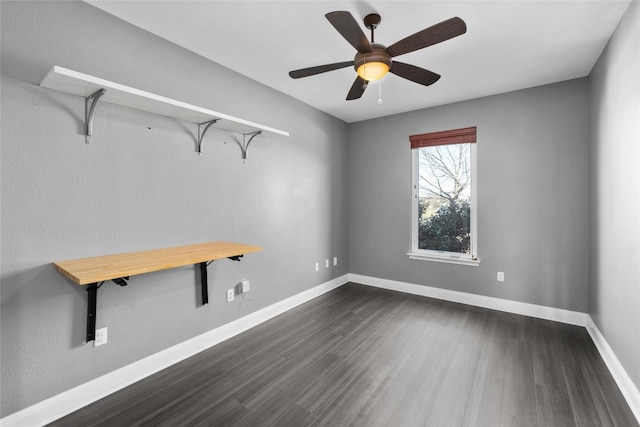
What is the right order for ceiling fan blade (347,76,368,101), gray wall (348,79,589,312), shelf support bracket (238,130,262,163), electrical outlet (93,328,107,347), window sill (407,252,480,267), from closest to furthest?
electrical outlet (93,328,107,347), ceiling fan blade (347,76,368,101), shelf support bracket (238,130,262,163), gray wall (348,79,589,312), window sill (407,252,480,267)

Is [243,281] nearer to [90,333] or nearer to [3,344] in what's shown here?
[90,333]

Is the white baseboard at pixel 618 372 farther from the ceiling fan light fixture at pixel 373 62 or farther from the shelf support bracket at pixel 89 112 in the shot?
the shelf support bracket at pixel 89 112

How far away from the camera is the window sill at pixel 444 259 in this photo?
12.2 feet

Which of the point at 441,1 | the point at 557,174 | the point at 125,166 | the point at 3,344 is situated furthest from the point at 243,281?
the point at 557,174

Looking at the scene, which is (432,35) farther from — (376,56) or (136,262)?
(136,262)

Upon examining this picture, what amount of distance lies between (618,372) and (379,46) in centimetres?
288

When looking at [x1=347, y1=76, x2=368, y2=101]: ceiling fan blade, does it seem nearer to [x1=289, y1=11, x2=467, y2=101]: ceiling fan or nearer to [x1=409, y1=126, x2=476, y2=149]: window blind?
[x1=289, y1=11, x2=467, y2=101]: ceiling fan

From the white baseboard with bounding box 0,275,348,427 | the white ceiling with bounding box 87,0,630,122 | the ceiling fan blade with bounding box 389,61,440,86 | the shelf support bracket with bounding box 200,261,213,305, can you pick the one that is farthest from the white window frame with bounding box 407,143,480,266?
the shelf support bracket with bounding box 200,261,213,305

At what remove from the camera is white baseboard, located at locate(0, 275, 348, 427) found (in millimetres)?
1713

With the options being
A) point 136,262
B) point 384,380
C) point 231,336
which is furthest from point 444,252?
point 136,262

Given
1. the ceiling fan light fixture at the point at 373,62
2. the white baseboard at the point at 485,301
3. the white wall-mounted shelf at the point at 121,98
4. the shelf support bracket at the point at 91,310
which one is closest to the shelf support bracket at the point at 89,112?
the white wall-mounted shelf at the point at 121,98

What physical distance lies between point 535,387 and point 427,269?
2.06 m

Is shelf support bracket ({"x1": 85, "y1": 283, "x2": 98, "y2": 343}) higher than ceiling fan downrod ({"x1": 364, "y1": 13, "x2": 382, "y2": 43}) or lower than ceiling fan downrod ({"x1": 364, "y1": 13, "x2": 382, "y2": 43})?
lower

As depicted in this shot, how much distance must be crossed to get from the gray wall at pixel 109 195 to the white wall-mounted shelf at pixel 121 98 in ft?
0.28
